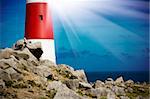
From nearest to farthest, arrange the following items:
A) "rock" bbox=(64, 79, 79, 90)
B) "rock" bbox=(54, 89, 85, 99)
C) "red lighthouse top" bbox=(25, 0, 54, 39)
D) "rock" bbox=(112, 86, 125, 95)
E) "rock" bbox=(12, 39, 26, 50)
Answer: "rock" bbox=(54, 89, 85, 99)
"rock" bbox=(64, 79, 79, 90)
"rock" bbox=(12, 39, 26, 50)
"rock" bbox=(112, 86, 125, 95)
"red lighthouse top" bbox=(25, 0, 54, 39)

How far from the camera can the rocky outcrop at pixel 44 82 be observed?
6570 mm

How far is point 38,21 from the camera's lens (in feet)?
25.3

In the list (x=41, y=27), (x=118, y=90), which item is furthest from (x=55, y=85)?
(x=41, y=27)

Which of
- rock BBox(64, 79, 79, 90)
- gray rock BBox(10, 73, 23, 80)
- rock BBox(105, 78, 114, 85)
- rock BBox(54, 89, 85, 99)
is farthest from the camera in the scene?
rock BBox(105, 78, 114, 85)

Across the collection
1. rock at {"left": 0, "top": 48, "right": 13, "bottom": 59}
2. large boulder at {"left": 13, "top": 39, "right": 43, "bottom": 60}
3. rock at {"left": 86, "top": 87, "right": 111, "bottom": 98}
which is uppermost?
large boulder at {"left": 13, "top": 39, "right": 43, "bottom": 60}

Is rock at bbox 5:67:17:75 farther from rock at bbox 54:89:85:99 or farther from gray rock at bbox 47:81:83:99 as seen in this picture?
rock at bbox 54:89:85:99

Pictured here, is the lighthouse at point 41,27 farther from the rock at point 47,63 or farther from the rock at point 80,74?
the rock at point 80,74

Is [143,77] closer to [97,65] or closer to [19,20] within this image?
[97,65]

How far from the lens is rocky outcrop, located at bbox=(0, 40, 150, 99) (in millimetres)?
6570

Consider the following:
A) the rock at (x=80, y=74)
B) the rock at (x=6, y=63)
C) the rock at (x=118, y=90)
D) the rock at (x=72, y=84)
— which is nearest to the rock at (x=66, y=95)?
the rock at (x=72, y=84)

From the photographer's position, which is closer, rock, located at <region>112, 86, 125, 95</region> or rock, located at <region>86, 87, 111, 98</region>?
rock, located at <region>86, 87, 111, 98</region>

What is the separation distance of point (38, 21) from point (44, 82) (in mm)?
1194

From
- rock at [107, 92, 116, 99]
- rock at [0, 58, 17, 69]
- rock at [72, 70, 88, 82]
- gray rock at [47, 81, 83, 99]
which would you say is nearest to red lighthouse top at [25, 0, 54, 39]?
rock at [72, 70, 88, 82]

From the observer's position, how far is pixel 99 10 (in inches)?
305
